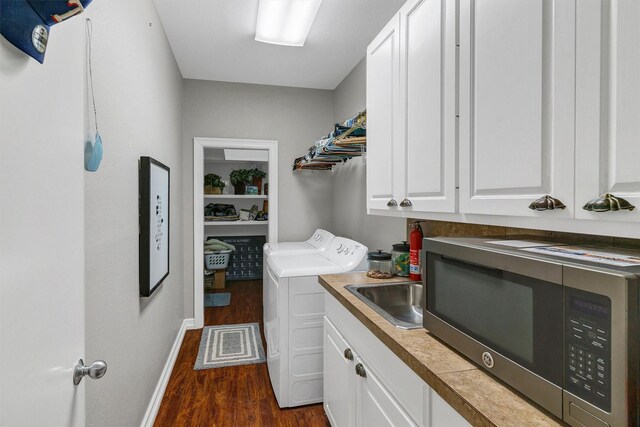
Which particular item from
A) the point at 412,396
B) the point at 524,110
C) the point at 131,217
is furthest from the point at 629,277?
the point at 131,217

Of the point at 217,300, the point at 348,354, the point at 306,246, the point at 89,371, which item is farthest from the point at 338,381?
the point at 217,300

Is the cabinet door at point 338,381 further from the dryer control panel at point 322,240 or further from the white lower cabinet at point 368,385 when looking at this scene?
the dryer control panel at point 322,240

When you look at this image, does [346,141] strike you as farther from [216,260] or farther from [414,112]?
[216,260]

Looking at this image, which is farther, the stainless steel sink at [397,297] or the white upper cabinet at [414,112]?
the stainless steel sink at [397,297]

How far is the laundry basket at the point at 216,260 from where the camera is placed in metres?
4.57

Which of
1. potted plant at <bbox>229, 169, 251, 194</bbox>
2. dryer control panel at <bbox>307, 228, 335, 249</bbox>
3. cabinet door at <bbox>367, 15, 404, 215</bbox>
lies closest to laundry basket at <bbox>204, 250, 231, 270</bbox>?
potted plant at <bbox>229, 169, 251, 194</bbox>

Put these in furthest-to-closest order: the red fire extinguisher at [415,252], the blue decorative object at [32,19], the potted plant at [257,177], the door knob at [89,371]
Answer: the potted plant at [257,177]
the red fire extinguisher at [415,252]
the door knob at [89,371]
the blue decorative object at [32,19]

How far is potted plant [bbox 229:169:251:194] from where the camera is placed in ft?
14.0

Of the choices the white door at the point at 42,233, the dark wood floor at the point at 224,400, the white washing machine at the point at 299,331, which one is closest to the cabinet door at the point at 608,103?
the white door at the point at 42,233

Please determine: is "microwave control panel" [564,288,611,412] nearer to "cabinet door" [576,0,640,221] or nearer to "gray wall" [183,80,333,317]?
"cabinet door" [576,0,640,221]

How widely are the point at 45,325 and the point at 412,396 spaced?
0.92 meters

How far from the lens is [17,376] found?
0.54 m

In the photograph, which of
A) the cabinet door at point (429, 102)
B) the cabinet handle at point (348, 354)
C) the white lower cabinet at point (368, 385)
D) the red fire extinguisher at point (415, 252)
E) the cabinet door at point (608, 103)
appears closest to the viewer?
the cabinet door at point (608, 103)

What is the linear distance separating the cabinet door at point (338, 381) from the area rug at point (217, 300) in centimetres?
Result: 264
